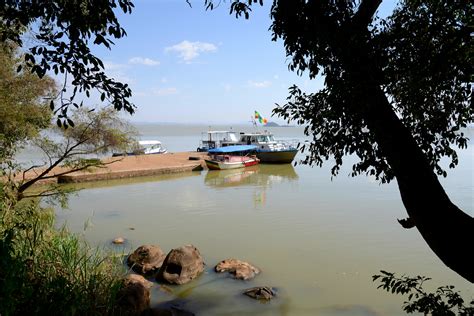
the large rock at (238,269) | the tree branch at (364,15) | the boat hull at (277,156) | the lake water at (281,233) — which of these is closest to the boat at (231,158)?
the boat hull at (277,156)

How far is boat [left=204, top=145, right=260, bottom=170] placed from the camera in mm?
28578

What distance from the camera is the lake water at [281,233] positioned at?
25.3 ft

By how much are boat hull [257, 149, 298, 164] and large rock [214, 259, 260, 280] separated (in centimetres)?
2319

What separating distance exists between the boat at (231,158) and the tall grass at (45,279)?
21262 mm

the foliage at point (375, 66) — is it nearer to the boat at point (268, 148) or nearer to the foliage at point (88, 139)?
the foliage at point (88, 139)

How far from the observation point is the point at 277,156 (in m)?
32.3

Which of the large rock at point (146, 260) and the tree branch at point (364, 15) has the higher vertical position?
the tree branch at point (364, 15)

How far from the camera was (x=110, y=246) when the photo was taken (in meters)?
11.0

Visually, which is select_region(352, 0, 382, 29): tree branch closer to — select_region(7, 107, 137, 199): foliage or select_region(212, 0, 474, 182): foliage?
select_region(212, 0, 474, 182): foliage

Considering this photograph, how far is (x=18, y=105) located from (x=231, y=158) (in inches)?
853

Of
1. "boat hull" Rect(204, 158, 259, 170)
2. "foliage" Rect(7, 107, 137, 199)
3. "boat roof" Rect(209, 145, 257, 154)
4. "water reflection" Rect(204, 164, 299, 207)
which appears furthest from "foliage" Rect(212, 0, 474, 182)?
"boat roof" Rect(209, 145, 257, 154)

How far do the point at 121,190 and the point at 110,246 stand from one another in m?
10.1

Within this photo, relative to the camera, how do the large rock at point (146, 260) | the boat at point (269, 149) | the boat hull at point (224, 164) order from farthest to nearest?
the boat at point (269, 149) → the boat hull at point (224, 164) → the large rock at point (146, 260)

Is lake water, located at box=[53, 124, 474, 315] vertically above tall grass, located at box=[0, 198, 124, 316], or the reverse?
tall grass, located at box=[0, 198, 124, 316]
